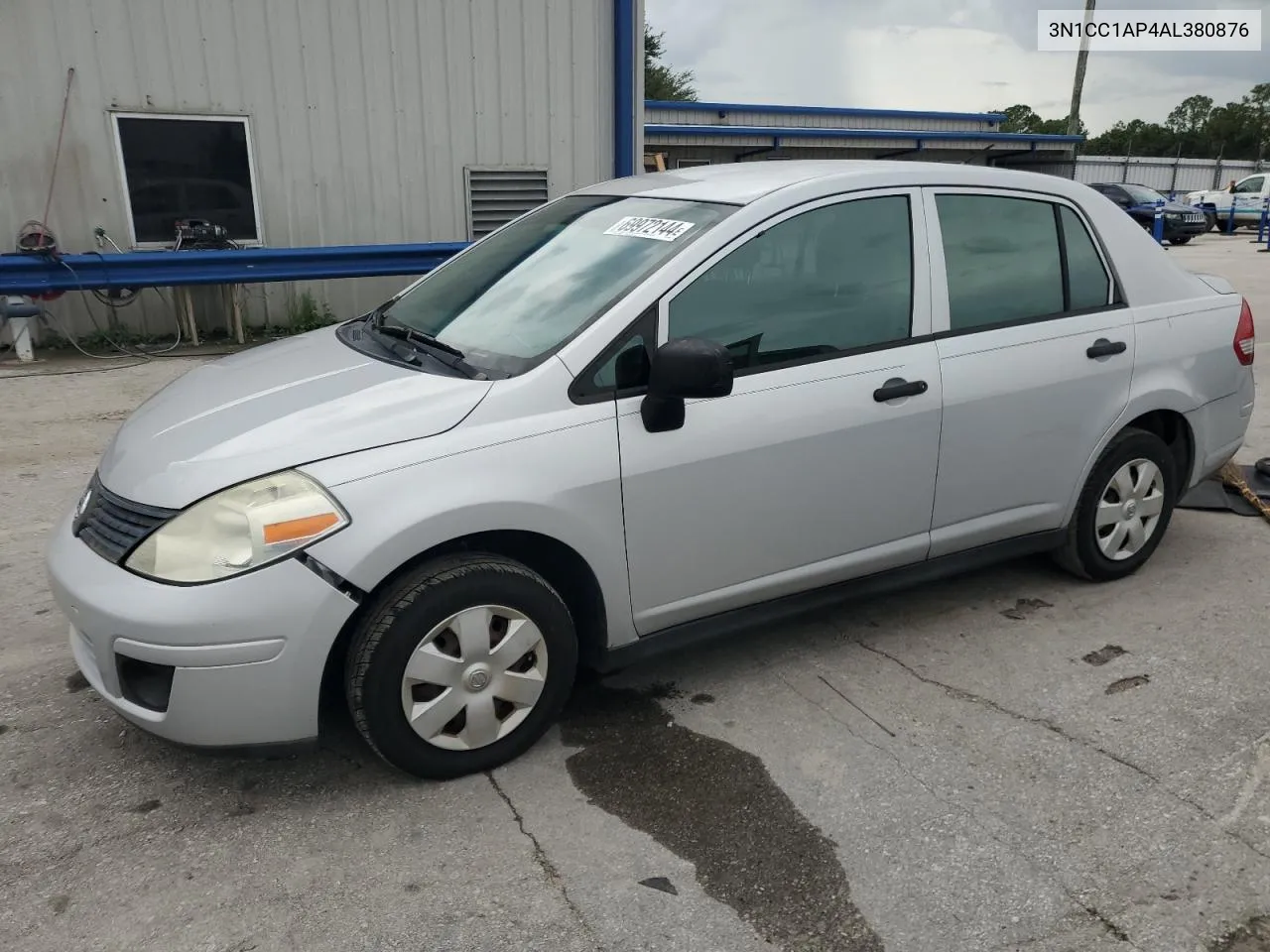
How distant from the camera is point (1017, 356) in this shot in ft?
12.1

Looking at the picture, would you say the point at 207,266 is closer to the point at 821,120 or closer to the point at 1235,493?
the point at 1235,493

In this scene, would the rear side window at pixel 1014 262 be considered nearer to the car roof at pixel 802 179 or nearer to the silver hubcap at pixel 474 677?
the car roof at pixel 802 179

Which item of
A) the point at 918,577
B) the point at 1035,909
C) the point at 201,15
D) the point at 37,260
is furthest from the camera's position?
the point at 201,15

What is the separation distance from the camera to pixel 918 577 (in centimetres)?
370

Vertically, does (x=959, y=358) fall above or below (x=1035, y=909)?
above

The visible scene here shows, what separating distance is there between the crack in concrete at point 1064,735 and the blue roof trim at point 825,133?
23.0 metres

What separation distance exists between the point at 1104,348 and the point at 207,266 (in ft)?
24.9

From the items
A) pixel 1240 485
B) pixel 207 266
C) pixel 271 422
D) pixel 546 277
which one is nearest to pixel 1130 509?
pixel 1240 485

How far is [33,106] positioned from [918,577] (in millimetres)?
8624

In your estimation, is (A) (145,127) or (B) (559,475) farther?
(A) (145,127)

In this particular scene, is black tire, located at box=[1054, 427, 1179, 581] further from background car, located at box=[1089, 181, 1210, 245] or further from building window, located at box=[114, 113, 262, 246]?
background car, located at box=[1089, 181, 1210, 245]

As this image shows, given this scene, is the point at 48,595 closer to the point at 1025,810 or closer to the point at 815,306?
the point at 815,306

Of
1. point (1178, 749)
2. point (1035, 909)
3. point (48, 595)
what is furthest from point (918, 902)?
point (48, 595)

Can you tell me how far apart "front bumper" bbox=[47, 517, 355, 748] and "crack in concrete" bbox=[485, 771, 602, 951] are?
568 mm
